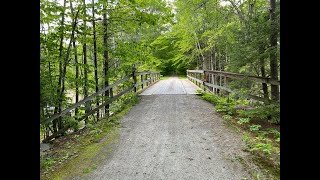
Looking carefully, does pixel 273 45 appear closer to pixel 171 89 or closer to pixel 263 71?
pixel 263 71

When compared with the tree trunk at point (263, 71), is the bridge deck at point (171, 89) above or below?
below

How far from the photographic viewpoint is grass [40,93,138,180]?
3477 mm

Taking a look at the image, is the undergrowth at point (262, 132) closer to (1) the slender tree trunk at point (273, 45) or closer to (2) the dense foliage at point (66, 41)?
(1) the slender tree trunk at point (273, 45)

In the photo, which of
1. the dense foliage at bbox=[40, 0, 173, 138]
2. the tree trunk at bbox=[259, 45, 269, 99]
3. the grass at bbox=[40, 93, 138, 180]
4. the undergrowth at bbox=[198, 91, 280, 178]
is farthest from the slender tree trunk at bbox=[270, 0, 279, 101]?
the grass at bbox=[40, 93, 138, 180]

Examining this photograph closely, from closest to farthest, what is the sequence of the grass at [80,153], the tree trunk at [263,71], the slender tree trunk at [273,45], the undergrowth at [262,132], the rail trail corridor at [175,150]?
the rail trail corridor at [175,150] < the grass at [80,153] < the undergrowth at [262,132] < the slender tree trunk at [273,45] < the tree trunk at [263,71]

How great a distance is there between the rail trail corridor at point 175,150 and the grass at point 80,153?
0.62 ft

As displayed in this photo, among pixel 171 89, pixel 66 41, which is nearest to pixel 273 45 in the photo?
pixel 66 41

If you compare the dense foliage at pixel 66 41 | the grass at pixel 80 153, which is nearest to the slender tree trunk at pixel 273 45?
the dense foliage at pixel 66 41

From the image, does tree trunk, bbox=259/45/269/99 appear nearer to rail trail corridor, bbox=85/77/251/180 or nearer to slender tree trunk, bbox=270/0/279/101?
slender tree trunk, bbox=270/0/279/101

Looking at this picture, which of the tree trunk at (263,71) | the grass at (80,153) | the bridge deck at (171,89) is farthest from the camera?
the bridge deck at (171,89)

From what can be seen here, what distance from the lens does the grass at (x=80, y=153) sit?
3.48 metres
